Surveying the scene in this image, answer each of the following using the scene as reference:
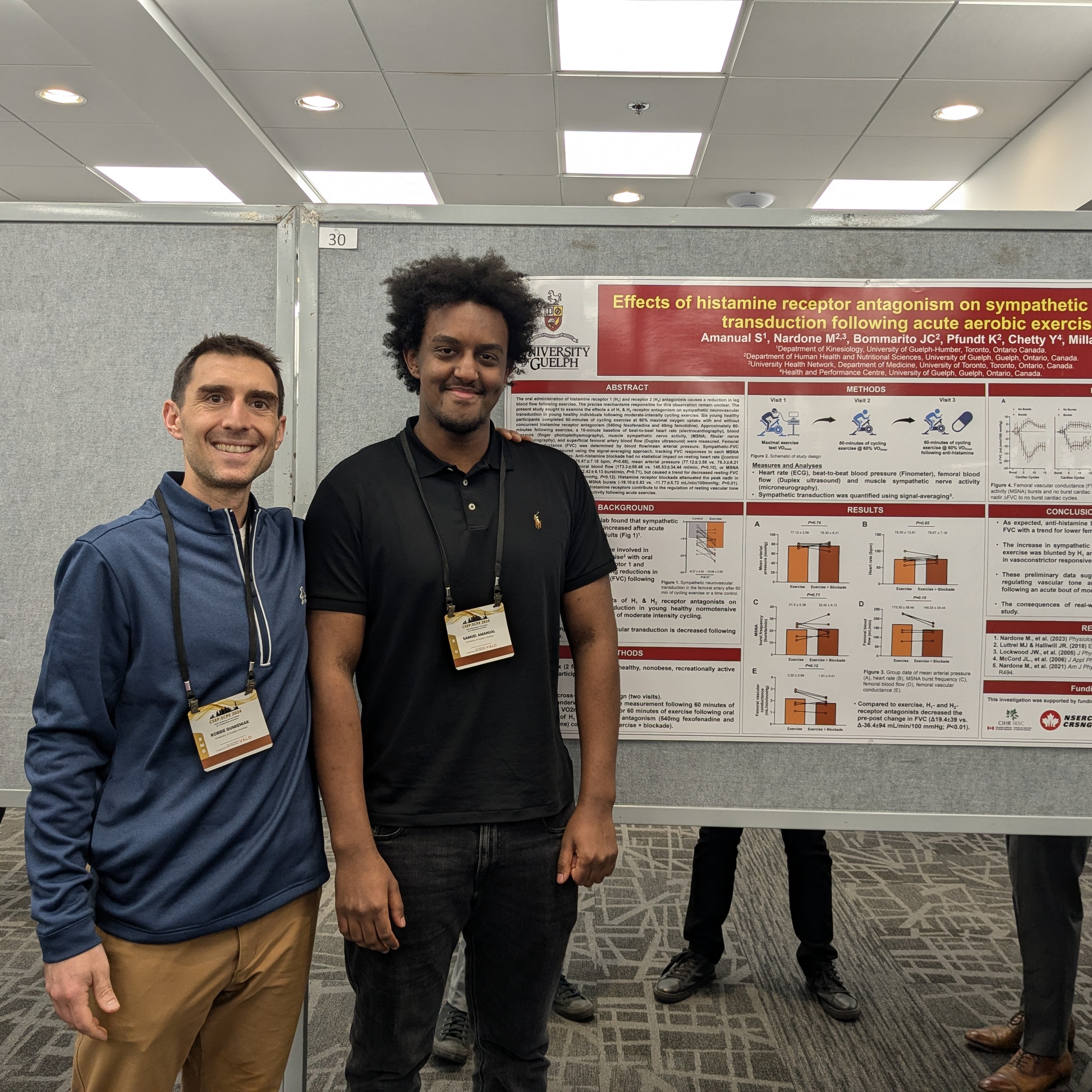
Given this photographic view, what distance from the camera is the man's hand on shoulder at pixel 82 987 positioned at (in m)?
1.02

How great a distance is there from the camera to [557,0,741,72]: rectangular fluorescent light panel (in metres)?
3.60

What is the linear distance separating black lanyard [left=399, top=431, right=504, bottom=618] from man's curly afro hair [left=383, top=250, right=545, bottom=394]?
0.16m

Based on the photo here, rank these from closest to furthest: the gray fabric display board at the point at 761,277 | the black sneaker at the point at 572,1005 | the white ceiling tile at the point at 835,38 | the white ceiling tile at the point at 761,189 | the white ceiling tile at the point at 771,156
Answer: the gray fabric display board at the point at 761,277, the black sneaker at the point at 572,1005, the white ceiling tile at the point at 835,38, the white ceiling tile at the point at 771,156, the white ceiling tile at the point at 761,189

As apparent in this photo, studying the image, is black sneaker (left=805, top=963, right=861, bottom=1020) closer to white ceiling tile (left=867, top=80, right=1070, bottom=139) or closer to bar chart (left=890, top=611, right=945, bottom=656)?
bar chart (left=890, top=611, right=945, bottom=656)

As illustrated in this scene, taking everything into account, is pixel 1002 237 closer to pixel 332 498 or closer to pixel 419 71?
pixel 332 498

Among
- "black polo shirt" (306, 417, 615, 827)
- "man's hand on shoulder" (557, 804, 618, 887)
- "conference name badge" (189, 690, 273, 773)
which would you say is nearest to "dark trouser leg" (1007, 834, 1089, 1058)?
"man's hand on shoulder" (557, 804, 618, 887)

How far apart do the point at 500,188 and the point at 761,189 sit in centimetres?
175

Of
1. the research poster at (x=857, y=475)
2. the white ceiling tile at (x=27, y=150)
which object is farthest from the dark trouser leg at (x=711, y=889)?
the white ceiling tile at (x=27, y=150)

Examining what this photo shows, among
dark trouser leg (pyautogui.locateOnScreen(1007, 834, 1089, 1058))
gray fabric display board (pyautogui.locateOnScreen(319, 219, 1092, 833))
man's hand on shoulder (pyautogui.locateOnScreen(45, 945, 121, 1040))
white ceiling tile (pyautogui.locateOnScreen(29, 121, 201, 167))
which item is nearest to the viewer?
man's hand on shoulder (pyautogui.locateOnScreen(45, 945, 121, 1040))

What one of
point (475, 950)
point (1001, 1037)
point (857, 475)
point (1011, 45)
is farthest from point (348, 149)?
point (1001, 1037)

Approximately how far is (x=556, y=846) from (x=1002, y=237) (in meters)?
1.28

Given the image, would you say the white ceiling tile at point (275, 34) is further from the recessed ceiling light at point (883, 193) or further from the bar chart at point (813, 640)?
the bar chart at point (813, 640)

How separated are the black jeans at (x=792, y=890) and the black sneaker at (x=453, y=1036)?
655 millimetres

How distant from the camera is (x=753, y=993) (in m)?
2.31
